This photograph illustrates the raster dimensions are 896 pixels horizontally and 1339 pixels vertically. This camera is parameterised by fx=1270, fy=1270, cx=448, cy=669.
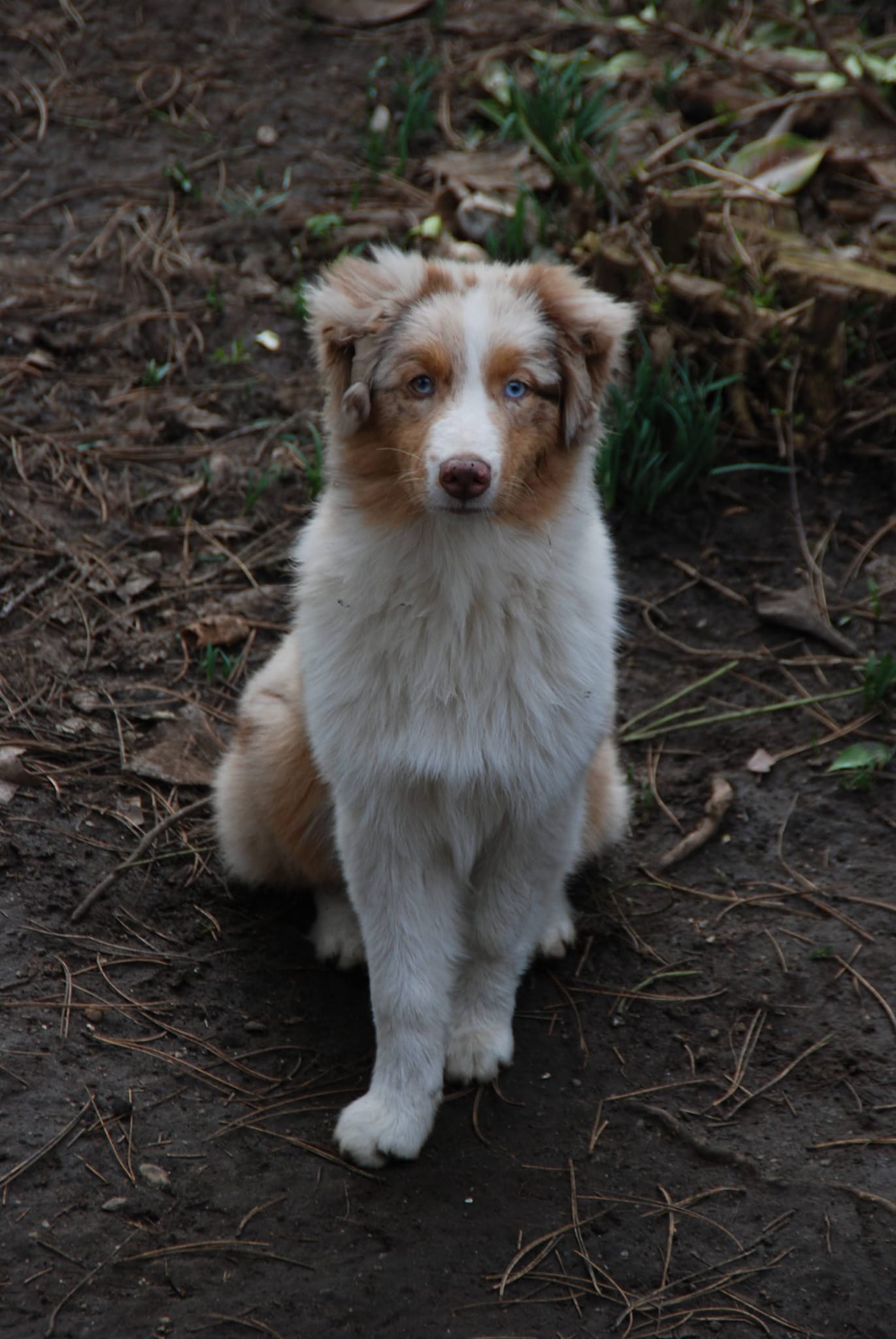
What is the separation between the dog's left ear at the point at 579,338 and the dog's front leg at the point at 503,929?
88 centimetres

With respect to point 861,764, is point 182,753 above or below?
below

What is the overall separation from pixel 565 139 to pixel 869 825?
132 inches

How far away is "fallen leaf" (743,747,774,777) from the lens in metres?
3.89

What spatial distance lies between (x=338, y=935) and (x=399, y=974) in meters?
0.56

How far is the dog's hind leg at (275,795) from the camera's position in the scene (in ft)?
10.3

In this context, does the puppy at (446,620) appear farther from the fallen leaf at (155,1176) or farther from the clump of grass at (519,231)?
the clump of grass at (519,231)

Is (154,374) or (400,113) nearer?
(154,374)

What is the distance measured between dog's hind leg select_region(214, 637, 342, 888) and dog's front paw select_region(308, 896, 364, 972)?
0.06m

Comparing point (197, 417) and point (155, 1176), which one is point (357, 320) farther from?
point (197, 417)

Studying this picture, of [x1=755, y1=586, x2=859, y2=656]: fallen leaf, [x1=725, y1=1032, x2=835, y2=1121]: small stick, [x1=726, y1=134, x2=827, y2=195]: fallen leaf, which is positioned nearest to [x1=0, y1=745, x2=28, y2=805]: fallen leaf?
[x1=725, y1=1032, x2=835, y2=1121]: small stick

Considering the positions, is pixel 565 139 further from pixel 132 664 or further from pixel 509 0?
pixel 132 664

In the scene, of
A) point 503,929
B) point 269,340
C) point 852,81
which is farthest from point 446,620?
point 852,81

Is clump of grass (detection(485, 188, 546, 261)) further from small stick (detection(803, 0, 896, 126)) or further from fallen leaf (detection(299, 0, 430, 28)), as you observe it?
fallen leaf (detection(299, 0, 430, 28))

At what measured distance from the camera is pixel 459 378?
7.88 ft
